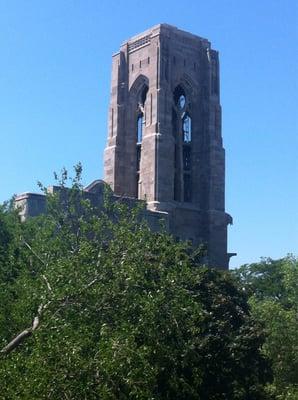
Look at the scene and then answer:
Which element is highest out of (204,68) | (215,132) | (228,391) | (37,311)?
(204,68)

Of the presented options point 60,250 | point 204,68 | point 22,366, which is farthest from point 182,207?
point 22,366

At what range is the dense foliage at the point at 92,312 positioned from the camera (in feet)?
38.0

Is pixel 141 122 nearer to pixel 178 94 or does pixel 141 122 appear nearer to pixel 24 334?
pixel 178 94

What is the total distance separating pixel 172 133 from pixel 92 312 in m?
36.1

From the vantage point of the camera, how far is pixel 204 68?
50875mm

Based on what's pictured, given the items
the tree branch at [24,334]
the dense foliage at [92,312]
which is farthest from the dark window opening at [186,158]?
the tree branch at [24,334]

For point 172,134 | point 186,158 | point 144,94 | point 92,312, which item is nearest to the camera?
point 92,312

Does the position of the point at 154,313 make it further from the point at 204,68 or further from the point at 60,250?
the point at 204,68

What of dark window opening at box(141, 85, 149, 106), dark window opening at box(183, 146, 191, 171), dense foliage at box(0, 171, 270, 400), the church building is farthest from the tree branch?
dark window opening at box(141, 85, 149, 106)

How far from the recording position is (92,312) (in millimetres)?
13242

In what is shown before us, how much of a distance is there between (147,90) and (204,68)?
4.35 m

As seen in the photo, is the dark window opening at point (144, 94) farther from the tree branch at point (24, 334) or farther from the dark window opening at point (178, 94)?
the tree branch at point (24, 334)

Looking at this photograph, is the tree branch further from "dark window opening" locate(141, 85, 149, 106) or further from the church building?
"dark window opening" locate(141, 85, 149, 106)

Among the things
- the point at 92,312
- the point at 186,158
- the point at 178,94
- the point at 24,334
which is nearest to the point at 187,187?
the point at 186,158
